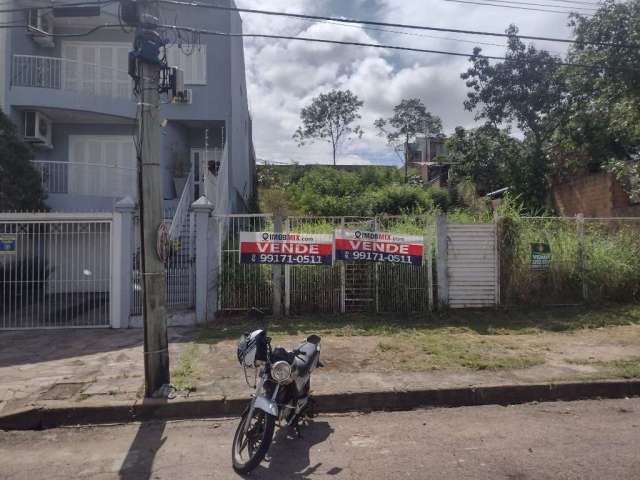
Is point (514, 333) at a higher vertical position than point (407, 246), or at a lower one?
lower

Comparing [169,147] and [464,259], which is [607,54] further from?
[169,147]

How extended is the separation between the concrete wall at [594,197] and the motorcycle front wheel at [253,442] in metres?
15.0

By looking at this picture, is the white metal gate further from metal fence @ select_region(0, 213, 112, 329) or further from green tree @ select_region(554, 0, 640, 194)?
metal fence @ select_region(0, 213, 112, 329)

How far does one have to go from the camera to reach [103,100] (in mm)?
14547

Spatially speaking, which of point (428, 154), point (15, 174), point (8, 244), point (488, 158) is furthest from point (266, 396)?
point (428, 154)

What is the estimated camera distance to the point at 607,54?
15070mm

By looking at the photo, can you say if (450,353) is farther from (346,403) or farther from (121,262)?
(121,262)

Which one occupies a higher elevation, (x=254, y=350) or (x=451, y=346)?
(x=254, y=350)

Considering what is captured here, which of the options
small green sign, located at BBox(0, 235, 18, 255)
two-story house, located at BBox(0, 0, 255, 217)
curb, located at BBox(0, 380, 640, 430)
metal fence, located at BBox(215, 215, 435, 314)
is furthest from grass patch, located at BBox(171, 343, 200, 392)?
two-story house, located at BBox(0, 0, 255, 217)

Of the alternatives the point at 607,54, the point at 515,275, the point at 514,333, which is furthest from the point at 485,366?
the point at 607,54

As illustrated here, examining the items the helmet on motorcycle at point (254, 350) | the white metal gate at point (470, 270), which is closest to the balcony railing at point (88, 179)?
the white metal gate at point (470, 270)

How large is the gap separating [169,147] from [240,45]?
211 inches

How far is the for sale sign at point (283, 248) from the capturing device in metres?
9.36

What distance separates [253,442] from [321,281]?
5.82 m
